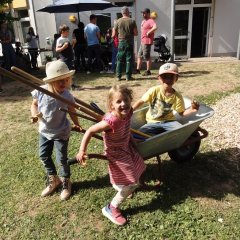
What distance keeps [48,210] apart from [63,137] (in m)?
0.84

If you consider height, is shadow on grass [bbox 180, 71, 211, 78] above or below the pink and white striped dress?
below

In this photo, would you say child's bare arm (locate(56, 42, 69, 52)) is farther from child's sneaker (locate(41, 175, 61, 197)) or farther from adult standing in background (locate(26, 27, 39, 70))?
adult standing in background (locate(26, 27, 39, 70))

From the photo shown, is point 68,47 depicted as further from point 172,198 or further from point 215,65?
point 215,65

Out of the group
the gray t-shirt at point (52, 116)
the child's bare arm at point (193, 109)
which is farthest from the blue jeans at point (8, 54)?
the child's bare arm at point (193, 109)

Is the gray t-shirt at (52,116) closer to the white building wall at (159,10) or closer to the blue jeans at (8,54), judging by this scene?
the blue jeans at (8,54)

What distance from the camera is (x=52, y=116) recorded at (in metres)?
3.23

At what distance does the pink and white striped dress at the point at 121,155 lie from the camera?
2.95m

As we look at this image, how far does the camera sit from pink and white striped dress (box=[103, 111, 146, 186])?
9.66 ft

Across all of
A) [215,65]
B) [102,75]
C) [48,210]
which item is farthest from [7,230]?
[215,65]

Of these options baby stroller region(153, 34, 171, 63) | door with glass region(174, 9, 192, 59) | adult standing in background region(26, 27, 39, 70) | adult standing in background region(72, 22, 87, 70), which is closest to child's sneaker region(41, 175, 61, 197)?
adult standing in background region(72, 22, 87, 70)

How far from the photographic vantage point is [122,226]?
3.13 metres

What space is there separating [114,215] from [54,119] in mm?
1199

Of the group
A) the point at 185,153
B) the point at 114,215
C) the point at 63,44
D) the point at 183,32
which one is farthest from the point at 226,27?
the point at 114,215

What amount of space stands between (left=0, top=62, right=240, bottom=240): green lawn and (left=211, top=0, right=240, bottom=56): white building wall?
31.9ft
